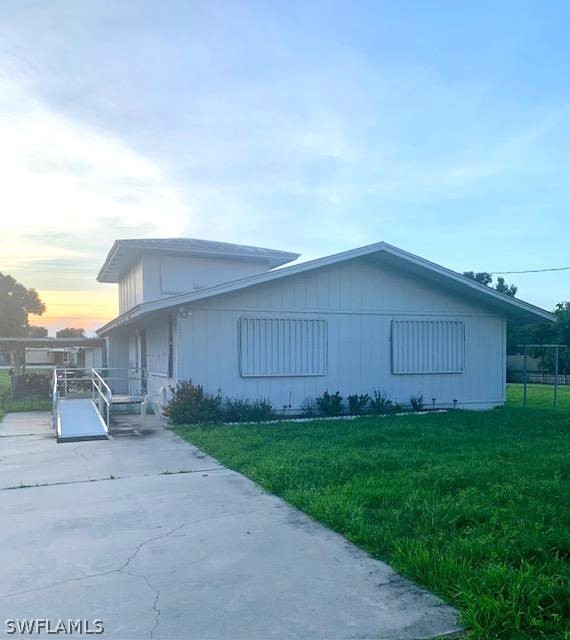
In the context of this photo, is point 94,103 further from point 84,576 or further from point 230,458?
point 84,576

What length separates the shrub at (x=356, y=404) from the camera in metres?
14.1

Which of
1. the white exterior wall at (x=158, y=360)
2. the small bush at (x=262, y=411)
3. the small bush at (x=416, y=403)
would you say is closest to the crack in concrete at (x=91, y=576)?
the small bush at (x=262, y=411)

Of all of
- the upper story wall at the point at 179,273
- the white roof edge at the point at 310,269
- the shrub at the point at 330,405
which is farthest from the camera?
the upper story wall at the point at 179,273

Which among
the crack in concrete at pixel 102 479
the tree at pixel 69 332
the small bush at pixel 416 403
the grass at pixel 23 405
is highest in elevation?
the tree at pixel 69 332

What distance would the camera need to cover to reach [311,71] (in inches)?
504

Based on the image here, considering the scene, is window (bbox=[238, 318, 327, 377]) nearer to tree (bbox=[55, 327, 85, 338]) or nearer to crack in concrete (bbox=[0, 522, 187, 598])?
crack in concrete (bbox=[0, 522, 187, 598])

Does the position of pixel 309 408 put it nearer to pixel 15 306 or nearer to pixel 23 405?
pixel 23 405

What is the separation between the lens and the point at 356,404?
1414 cm

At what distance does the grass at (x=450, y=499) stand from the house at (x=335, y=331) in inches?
101

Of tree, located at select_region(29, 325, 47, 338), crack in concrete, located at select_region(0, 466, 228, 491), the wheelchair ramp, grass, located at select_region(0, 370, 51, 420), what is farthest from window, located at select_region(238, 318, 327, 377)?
tree, located at select_region(29, 325, 47, 338)

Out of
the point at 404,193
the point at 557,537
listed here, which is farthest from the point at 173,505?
the point at 404,193

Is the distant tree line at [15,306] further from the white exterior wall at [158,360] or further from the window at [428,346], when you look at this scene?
the window at [428,346]

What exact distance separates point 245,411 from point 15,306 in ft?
154

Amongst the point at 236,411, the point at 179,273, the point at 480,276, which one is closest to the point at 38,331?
the point at 480,276
